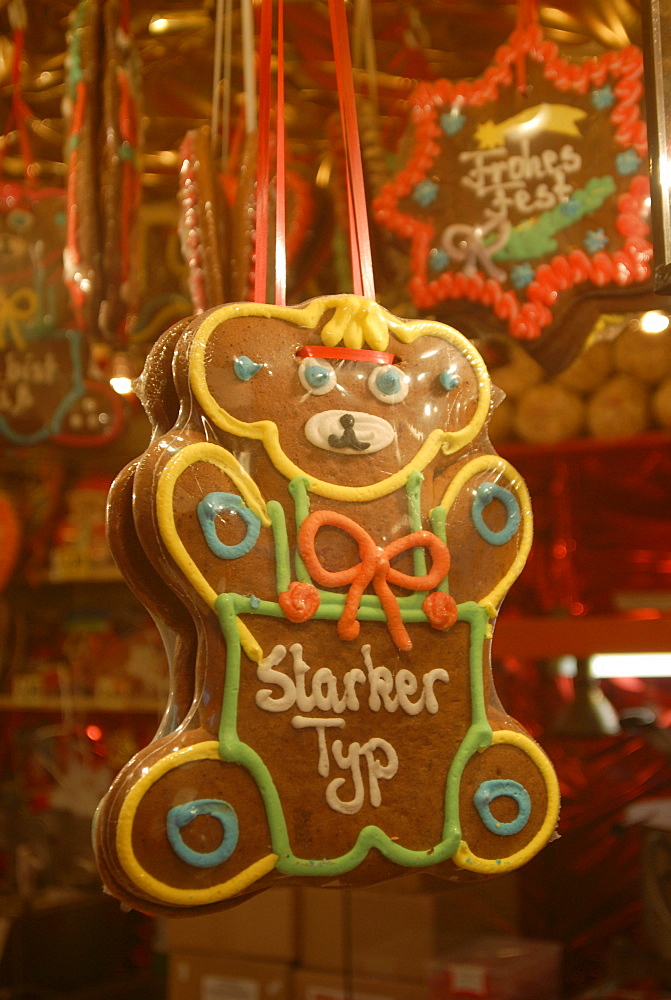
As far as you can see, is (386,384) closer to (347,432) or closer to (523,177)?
(347,432)

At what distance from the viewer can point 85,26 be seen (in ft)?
5.16

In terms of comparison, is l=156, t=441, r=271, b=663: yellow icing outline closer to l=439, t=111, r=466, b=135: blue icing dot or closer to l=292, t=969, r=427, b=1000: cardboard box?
l=439, t=111, r=466, b=135: blue icing dot

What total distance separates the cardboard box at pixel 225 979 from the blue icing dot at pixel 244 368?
7.59 feet

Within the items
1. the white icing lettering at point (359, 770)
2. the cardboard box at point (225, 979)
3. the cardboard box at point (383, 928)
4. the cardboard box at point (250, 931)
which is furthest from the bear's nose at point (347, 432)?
the cardboard box at point (225, 979)

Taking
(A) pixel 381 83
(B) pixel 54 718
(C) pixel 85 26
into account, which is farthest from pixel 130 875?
(B) pixel 54 718

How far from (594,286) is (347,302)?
0.64 meters

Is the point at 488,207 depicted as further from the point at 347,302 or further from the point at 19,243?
the point at 19,243

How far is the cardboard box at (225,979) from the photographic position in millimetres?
2645

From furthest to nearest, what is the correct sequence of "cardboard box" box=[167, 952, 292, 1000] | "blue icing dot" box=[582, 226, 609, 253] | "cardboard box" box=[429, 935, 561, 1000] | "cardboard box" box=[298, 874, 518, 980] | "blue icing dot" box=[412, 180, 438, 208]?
"cardboard box" box=[167, 952, 292, 1000] < "cardboard box" box=[298, 874, 518, 980] < "cardboard box" box=[429, 935, 561, 1000] < "blue icing dot" box=[412, 180, 438, 208] < "blue icing dot" box=[582, 226, 609, 253]

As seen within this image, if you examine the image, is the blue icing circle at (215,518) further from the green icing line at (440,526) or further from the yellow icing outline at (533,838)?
the yellow icing outline at (533,838)

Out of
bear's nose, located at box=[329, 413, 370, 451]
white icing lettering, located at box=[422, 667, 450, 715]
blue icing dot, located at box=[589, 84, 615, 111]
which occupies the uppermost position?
blue icing dot, located at box=[589, 84, 615, 111]

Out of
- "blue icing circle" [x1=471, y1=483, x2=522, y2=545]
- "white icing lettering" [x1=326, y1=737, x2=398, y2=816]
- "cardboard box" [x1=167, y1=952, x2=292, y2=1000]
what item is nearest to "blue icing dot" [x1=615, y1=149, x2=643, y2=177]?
"blue icing circle" [x1=471, y1=483, x2=522, y2=545]

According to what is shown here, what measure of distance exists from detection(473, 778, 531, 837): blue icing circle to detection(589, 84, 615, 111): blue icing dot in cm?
101

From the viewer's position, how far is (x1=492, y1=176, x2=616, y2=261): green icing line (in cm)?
137
